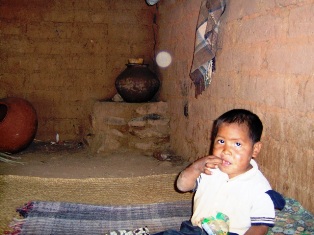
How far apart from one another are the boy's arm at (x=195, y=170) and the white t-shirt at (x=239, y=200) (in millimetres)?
72

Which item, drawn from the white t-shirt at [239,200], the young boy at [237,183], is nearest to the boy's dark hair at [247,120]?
the young boy at [237,183]

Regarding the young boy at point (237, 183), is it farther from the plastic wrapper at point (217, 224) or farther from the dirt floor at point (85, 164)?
the dirt floor at point (85, 164)

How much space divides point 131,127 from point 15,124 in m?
1.68

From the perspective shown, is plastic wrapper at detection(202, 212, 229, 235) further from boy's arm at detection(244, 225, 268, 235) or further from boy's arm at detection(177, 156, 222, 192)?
boy's arm at detection(177, 156, 222, 192)

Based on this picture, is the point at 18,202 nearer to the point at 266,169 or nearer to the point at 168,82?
the point at 266,169

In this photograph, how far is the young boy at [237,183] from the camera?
1.75 metres

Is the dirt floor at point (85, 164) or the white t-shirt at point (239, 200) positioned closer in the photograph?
the white t-shirt at point (239, 200)

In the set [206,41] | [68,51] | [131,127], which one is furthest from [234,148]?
[68,51]

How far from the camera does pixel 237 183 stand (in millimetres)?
1807

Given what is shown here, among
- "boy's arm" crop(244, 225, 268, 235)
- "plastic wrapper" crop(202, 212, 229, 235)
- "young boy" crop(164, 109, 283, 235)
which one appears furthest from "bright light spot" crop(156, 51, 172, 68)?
"boy's arm" crop(244, 225, 268, 235)

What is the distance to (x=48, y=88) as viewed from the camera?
5.95 metres

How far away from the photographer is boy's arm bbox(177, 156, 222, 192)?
1818mm

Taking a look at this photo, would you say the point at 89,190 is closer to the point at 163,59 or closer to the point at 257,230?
the point at 257,230

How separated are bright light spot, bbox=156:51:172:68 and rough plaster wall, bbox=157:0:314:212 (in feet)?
4.39
